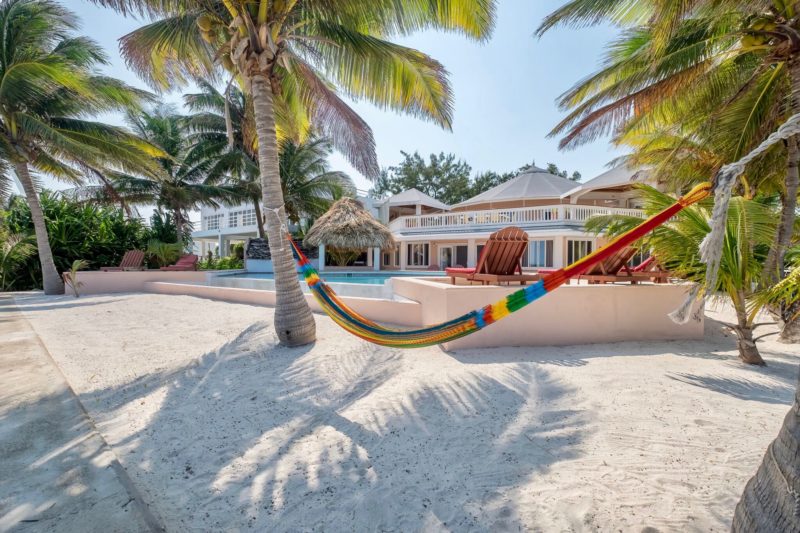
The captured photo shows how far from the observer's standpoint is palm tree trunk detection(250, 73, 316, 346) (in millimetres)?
4707

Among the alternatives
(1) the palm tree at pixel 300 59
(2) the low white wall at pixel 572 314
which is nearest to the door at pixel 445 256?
(1) the palm tree at pixel 300 59

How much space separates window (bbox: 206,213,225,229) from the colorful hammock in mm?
25745

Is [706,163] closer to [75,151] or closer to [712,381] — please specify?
[712,381]

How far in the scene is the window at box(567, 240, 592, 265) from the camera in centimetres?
1490

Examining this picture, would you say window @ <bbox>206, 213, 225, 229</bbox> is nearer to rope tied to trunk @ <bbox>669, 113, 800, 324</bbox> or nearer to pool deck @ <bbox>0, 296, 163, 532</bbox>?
pool deck @ <bbox>0, 296, 163, 532</bbox>

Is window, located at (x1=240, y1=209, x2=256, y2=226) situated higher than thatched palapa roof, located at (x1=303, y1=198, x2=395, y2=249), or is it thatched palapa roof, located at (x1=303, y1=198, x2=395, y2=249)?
window, located at (x1=240, y1=209, x2=256, y2=226)

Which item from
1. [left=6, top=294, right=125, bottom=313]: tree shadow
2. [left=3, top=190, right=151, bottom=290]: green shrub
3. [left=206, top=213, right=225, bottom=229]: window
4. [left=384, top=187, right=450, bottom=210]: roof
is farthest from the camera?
[left=206, top=213, right=225, bottom=229]: window

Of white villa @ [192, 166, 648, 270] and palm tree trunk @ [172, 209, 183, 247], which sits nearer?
white villa @ [192, 166, 648, 270]

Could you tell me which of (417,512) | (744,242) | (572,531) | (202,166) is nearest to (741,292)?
(744,242)

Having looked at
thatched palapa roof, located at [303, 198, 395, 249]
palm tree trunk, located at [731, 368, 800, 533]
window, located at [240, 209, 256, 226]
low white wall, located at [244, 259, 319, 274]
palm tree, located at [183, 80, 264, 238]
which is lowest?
palm tree trunk, located at [731, 368, 800, 533]

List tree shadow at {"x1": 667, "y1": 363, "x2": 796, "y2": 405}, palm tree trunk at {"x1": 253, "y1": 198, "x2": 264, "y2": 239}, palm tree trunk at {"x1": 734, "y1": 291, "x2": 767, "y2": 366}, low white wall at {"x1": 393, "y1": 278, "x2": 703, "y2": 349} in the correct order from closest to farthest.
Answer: tree shadow at {"x1": 667, "y1": 363, "x2": 796, "y2": 405}
palm tree trunk at {"x1": 734, "y1": 291, "x2": 767, "y2": 366}
low white wall at {"x1": 393, "y1": 278, "x2": 703, "y2": 349}
palm tree trunk at {"x1": 253, "y1": 198, "x2": 264, "y2": 239}

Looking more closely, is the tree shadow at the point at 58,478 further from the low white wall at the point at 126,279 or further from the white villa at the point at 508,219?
the white villa at the point at 508,219

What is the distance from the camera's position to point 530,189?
63.5 ft

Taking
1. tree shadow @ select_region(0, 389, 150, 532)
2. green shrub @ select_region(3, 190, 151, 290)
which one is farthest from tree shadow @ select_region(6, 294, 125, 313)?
tree shadow @ select_region(0, 389, 150, 532)
